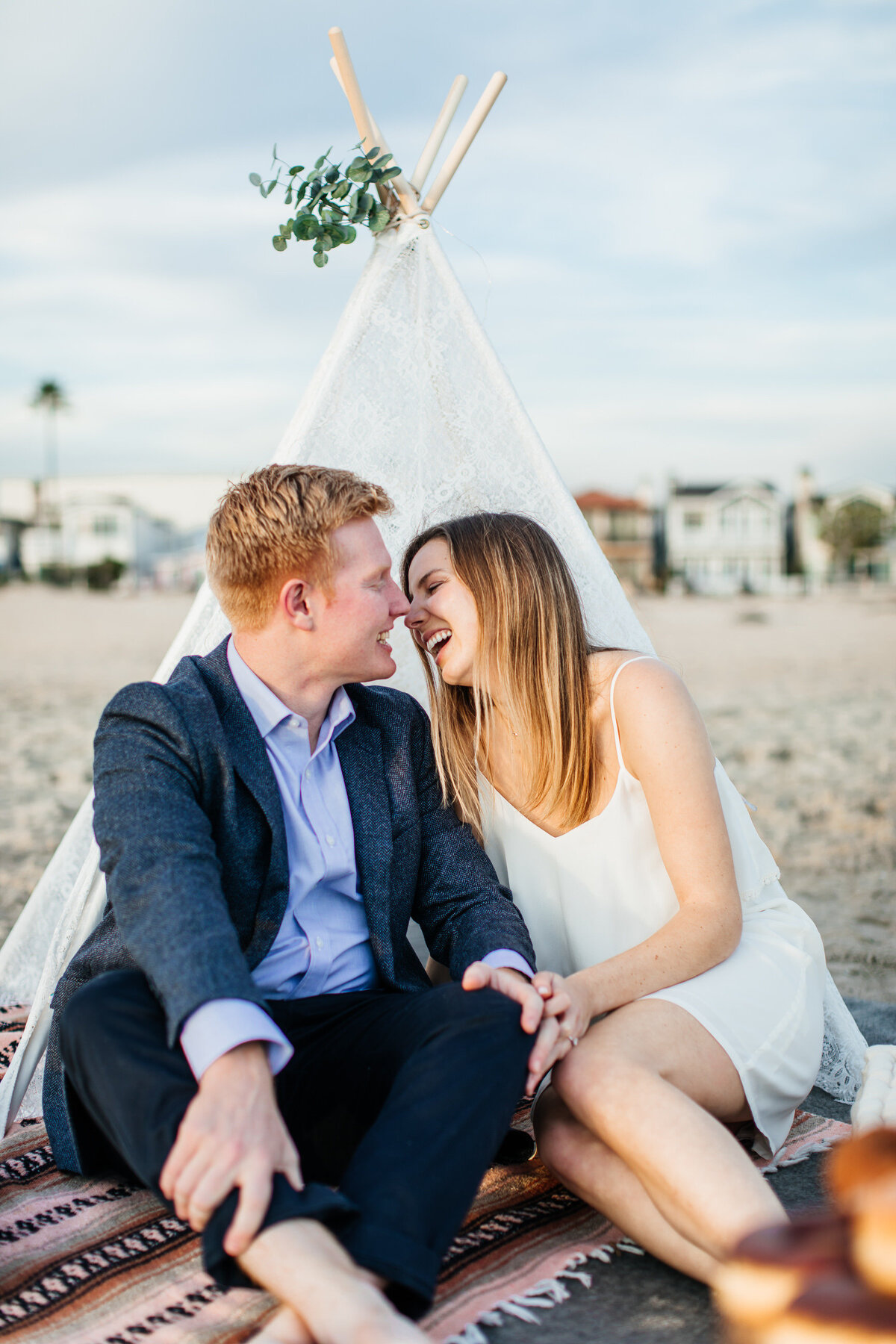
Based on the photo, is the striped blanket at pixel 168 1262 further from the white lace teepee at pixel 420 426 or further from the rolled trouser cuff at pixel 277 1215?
the white lace teepee at pixel 420 426

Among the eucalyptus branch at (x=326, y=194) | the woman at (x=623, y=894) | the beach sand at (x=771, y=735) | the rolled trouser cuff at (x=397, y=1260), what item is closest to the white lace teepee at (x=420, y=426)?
the eucalyptus branch at (x=326, y=194)

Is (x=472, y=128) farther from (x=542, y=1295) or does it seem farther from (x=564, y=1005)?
(x=542, y=1295)

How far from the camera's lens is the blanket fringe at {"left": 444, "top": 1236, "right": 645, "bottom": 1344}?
1870 mm

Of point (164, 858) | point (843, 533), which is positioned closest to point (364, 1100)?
point (164, 858)

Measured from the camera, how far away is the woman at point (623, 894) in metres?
1.98

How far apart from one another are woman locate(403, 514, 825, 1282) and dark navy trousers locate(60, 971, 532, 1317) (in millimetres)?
252

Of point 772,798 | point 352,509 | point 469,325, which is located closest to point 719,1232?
point 352,509

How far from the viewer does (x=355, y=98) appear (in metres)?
3.39

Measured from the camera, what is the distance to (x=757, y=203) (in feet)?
46.0

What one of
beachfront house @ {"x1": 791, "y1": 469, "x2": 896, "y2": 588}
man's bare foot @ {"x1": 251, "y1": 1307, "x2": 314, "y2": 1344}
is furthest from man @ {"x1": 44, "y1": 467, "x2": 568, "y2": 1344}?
beachfront house @ {"x1": 791, "y1": 469, "x2": 896, "y2": 588}

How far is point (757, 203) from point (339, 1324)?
49.5ft

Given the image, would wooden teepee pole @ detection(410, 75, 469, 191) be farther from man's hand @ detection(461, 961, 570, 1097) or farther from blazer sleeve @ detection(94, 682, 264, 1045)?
man's hand @ detection(461, 961, 570, 1097)

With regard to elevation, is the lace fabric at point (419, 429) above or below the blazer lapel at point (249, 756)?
above

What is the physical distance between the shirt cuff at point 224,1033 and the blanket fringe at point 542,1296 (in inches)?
23.1
